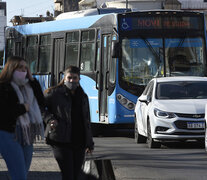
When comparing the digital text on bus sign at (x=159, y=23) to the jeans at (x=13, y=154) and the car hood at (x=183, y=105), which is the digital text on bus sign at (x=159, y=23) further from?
the jeans at (x=13, y=154)

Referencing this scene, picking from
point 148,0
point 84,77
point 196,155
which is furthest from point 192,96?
point 148,0

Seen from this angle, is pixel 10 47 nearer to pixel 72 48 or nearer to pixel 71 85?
pixel 72 48

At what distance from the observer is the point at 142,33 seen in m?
19.3

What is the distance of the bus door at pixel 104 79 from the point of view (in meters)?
19.6

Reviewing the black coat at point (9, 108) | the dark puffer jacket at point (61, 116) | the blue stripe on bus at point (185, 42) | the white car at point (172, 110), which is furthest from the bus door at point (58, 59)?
the black coat at point (9, 108)

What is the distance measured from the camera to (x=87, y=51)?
2078cm

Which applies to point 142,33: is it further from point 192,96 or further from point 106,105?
point 192,96

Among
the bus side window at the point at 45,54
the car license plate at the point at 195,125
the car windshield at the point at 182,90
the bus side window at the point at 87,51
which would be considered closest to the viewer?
the car license plate at the point at 195,125

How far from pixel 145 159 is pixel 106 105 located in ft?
20.4

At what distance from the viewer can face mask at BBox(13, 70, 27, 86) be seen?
705 cm

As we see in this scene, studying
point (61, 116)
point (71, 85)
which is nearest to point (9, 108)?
point (61, 116)

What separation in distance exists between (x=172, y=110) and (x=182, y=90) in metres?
1.35

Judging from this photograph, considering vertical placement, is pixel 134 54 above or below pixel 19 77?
below

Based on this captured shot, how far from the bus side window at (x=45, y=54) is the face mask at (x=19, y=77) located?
616 inches
